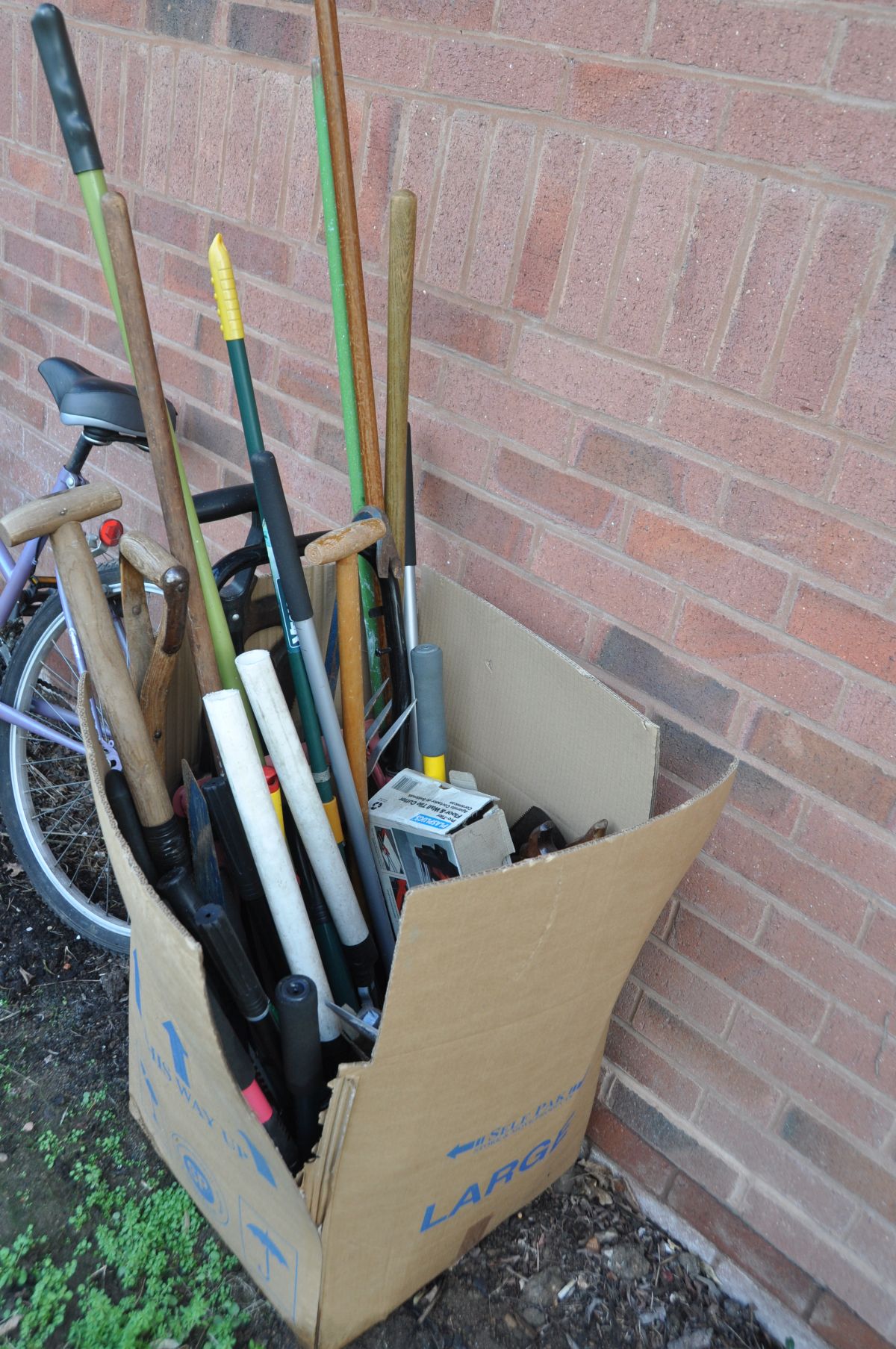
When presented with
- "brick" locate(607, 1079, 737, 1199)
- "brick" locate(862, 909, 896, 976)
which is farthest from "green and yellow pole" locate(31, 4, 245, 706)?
"brick" locate(607, 1079, 737, 1199)

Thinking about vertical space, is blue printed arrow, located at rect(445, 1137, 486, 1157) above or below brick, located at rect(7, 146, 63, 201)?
below

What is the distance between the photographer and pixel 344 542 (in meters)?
1.28

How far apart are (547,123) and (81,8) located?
1.32 meters

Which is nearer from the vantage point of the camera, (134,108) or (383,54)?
(383,54)

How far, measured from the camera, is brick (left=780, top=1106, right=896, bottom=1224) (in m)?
1.33

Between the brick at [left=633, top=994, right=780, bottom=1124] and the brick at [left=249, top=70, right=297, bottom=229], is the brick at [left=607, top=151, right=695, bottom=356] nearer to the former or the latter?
the brick at [left=249, top=70, right=297, bottom=229]

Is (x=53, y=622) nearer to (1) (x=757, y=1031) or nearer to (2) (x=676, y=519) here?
(2) (x=676, y=519)

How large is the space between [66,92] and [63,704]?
1.54m

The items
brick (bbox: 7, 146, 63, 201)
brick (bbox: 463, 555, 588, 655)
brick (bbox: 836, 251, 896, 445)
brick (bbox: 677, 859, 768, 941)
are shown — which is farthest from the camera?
brick (bbox: 7, 146, 63, 201)

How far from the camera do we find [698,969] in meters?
1.49

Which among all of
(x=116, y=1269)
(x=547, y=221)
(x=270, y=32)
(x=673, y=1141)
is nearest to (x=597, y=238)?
(x=547, y=221)

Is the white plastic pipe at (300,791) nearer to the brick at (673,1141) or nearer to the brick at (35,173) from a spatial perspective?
the brick at (673,1141)

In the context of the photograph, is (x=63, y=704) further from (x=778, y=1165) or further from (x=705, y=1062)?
(x=778, y=1165)

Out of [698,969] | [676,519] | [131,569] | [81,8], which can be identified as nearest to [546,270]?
[676,519]
